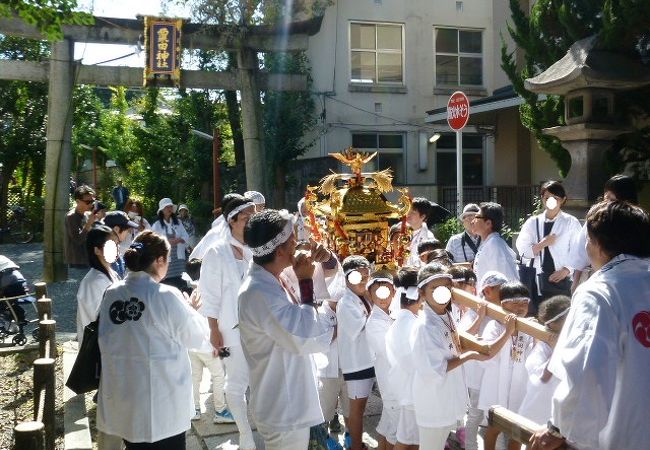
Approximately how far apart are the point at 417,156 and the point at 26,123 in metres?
14.0

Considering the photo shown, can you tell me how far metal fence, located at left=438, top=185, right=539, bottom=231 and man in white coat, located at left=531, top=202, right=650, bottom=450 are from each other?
1010cm

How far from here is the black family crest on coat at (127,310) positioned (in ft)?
12.1

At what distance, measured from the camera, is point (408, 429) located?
439cm

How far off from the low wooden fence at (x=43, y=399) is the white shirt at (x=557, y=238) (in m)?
4.58

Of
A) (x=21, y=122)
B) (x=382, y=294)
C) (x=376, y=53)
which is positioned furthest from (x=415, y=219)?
(x=21, y=122)

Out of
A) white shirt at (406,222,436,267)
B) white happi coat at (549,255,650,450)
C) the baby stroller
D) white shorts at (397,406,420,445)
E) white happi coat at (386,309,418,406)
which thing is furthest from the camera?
the baby stroller

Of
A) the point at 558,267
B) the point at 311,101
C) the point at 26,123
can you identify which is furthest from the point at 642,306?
the point at 26,123

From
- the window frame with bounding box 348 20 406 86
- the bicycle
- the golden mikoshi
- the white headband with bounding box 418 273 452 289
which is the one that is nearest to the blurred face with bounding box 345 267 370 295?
the white headband with bounding box 418 273 452 289

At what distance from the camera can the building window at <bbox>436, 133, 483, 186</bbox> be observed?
20438 mm

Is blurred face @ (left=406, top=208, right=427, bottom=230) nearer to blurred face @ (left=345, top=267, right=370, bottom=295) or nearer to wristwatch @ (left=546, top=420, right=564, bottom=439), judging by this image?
blurred face @ (left=345, top=267, right=370, bottom=295)

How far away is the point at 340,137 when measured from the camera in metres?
19.5

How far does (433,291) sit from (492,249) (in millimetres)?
2083

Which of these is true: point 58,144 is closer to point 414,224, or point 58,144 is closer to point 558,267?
point 414,224

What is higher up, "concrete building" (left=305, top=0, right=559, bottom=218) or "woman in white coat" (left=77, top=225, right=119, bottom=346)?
"concrete building" (left=305, top=0, right=559, bottom=218)
